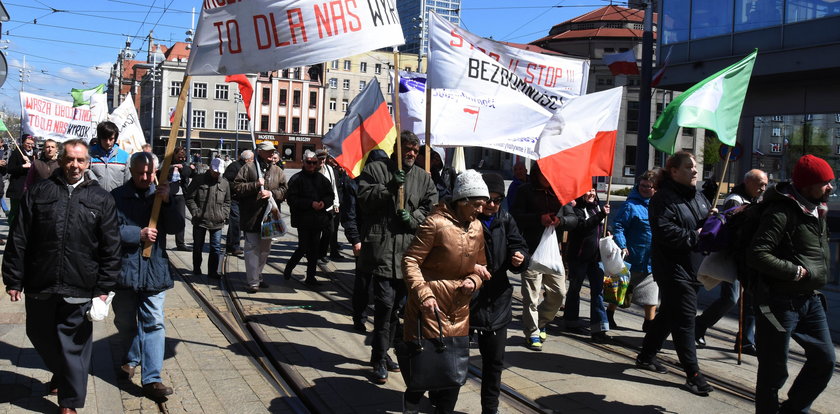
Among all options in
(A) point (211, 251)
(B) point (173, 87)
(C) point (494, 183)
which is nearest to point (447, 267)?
(C) point (494, 183)

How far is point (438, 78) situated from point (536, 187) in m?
1.45

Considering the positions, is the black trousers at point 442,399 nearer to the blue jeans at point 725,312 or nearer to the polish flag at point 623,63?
the blue jeans at point 725,312

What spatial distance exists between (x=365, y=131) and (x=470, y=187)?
4244mm

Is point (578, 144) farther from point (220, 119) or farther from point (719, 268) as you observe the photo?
point (220, 119)

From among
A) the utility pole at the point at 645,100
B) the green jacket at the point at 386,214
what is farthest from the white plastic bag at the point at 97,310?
the utility pole at the point at 645,100

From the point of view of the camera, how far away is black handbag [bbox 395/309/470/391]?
4.45 metres

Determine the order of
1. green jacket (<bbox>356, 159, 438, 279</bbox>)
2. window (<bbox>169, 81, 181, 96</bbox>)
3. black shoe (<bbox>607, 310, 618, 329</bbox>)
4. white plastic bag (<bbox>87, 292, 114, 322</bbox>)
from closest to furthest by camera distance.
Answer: white plastic bag (<bbox>87, 292, 114, 322</bbox>) < green jacket (<bbox>356, 159, 438, 279</bbox>) < black shoe (<bbox>607, 310, 618, 329</bbox>) < window (<bbox>169, 81, 181, 96</bbox>)

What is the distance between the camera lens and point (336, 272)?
1140cm

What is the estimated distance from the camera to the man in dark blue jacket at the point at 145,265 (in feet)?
17.5

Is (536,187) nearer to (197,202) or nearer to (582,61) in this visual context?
(582,61)

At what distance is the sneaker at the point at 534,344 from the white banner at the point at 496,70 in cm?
245

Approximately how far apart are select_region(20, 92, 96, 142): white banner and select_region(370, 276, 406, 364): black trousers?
912 centimetres

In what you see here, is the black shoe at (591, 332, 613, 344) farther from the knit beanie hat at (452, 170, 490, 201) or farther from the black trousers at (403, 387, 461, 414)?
the knit beanie hat at (452, 170, 490, 201)

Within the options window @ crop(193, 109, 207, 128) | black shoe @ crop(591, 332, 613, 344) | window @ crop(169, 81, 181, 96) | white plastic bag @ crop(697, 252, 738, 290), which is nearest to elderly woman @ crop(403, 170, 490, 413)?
white plastic bag @ crop(697, 252, 738, 290)
